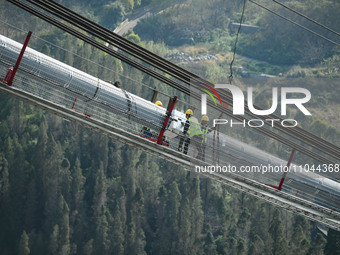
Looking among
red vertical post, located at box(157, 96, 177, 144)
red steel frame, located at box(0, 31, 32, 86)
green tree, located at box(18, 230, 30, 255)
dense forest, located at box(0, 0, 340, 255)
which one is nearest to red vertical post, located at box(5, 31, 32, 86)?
red steel frame, located at box(0, 31, 32, 86)

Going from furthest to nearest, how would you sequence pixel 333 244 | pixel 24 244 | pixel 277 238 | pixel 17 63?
pixel 24 244 → pixel 277 238 → pixel 333 244 → pixel 17 63

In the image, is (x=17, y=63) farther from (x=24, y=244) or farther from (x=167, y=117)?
(x=24, y=244)

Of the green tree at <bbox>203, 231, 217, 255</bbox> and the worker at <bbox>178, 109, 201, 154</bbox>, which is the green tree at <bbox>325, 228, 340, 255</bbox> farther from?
the worker at <bbox>178, 109, 201, 154</bbox>

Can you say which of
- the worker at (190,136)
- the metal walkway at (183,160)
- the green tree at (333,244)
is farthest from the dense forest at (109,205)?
the worker at (190,136)

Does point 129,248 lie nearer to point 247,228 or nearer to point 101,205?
point 101,205

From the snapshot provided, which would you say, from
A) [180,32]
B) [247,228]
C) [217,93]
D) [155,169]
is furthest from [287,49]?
[217,93]

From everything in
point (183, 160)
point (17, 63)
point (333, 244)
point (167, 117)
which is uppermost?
point (333, 244)

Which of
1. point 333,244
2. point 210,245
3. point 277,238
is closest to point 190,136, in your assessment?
point 333,244

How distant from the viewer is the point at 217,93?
64.8 feet

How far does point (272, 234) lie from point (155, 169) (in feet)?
78.8

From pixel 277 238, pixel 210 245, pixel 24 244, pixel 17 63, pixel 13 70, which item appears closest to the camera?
pixel 13 70

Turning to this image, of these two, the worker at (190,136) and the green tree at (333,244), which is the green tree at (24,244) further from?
the worker at (190,136)

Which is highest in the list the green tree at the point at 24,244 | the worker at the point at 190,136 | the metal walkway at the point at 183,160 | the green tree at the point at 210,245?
the green tree at the point at 210,245

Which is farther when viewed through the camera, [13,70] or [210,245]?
[210,245]
